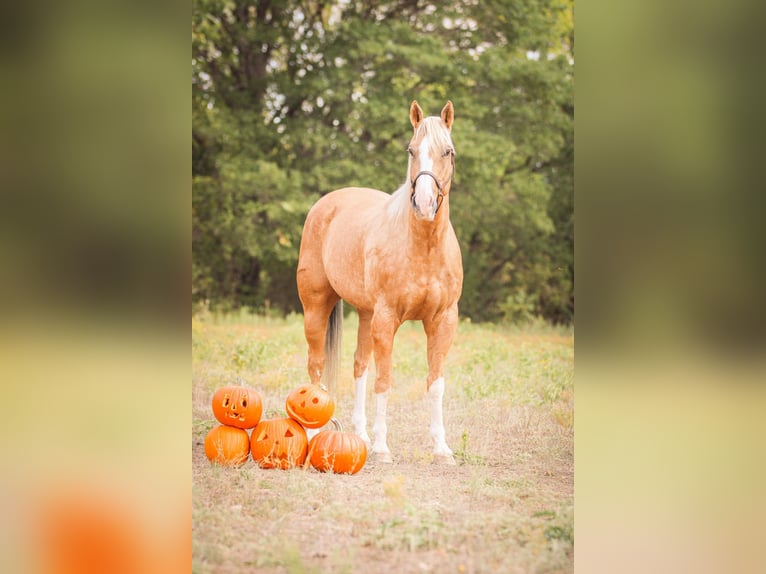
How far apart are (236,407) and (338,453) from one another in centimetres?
70

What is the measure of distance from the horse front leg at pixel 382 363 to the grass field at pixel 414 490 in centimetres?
12

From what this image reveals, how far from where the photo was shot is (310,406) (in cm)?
416

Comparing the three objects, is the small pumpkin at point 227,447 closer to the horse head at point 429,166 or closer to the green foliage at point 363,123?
the horse head at point 429,166

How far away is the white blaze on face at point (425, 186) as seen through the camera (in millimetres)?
3715

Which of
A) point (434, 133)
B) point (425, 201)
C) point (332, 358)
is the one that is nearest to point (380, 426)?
point (332, 358)

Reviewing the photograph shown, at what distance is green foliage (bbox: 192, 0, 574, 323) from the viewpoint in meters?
10.5

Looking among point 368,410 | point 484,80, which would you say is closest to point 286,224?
point 484,80

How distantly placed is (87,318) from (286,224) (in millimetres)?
9358

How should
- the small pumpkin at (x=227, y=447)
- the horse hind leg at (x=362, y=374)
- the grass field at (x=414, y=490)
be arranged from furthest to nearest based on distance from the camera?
the horse hind leg at (x=362, y=374), the small pumpkin at (x=227, y=447), the grass field at (x=414, y=490)

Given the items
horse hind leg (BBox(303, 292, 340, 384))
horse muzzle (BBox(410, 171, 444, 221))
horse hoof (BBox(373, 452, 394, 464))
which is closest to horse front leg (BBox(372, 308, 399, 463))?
horse hoof (BBox(373, 452, 394, 464))

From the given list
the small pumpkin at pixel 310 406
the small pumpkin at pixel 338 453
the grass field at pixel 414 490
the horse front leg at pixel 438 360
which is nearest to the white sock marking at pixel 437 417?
the horse front leg at pixel 438 360

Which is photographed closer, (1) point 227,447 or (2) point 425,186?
(2) point 425,186

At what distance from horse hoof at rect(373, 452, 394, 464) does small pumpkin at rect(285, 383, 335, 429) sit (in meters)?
0.43

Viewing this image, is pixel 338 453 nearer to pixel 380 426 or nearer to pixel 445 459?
A: pixel 380 426
